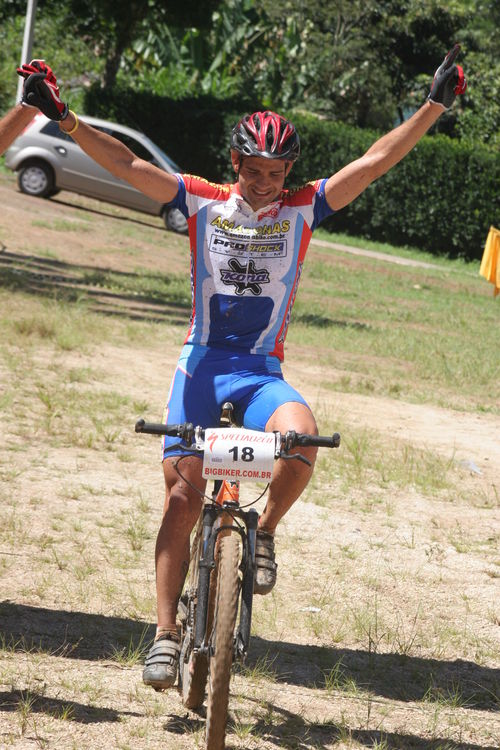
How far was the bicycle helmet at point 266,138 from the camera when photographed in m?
4.33

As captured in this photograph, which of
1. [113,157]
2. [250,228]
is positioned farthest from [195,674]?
[113,157]

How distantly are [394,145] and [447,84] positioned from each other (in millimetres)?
333

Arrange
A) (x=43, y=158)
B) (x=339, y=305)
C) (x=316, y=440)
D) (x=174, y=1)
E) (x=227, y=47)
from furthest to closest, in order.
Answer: (x=227, y=47) < (x=174, y=1) < (x=43, y=158) < (x=339, y=305) < (x=316, y=440)

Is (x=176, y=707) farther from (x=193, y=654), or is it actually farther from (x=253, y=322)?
(x=253, y=322)

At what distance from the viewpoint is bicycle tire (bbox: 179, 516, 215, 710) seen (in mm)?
3978

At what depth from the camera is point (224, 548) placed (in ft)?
12.4

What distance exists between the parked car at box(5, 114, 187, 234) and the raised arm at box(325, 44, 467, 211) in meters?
18.6

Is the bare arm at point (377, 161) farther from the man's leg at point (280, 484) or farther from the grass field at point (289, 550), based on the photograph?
the grass field at point (289, 550)

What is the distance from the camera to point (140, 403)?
909 centimetres

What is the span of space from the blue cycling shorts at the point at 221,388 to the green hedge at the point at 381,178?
2540 centimetres

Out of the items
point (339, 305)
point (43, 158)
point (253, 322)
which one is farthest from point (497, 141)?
point (253, 322)

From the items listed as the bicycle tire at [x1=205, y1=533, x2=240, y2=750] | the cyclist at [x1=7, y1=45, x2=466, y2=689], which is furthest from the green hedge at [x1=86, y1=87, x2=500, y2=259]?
the bicycle tire at [x1=205, y1=533, x2=240, y2=750]

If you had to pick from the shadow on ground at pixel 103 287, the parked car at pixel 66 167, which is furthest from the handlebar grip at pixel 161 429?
the parked car at pixel 66 167

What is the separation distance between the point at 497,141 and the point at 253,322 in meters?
33.1
